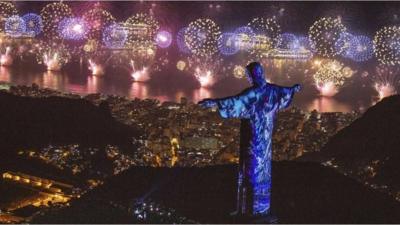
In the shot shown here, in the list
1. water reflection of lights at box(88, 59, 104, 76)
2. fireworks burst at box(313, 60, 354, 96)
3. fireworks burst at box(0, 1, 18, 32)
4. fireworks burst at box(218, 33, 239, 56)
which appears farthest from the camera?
fireworks burst at box(0, 1, 18, 32)

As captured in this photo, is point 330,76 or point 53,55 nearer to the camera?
point 330,76

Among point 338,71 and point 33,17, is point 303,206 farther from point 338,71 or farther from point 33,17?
point 33,17

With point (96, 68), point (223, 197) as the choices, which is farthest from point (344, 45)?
point (223, 197)

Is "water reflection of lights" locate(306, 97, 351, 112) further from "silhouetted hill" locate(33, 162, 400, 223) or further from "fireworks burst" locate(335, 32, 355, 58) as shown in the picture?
"silhouetted hill" locate(33, 162, 400, 223)

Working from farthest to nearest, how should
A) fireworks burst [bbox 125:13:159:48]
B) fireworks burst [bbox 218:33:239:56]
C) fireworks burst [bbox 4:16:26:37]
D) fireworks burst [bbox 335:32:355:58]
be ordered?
fireworks burst [bbox 4:16:26:37]
fireworks burst [bbox 125:13:159:48]
fireworks burst [bbox 218:33:239:56]
fireworks burst [bbox 335:32:355:58]

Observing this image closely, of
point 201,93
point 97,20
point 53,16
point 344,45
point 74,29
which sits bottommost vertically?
point 201,93

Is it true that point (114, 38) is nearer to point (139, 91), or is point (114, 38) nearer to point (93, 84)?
point (93, 84)

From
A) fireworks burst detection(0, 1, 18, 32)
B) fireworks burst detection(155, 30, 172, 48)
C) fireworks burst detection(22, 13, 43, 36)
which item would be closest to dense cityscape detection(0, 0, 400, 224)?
fireworks burst detection(155, 30, 172, 48)
